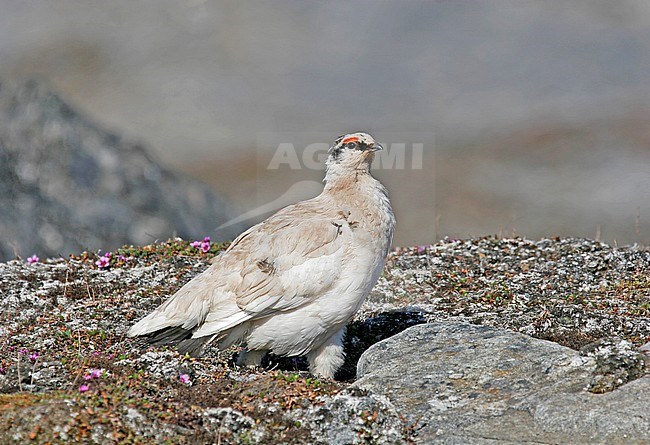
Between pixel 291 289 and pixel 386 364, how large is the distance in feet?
3.40

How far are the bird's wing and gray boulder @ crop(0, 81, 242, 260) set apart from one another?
7588mm

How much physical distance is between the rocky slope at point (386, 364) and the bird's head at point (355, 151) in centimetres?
169

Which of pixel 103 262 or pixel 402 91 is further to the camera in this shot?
pixel 402 91

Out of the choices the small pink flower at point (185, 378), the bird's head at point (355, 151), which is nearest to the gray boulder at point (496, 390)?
the small pink flower at point (185, 378)

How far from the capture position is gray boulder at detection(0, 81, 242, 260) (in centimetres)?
1568

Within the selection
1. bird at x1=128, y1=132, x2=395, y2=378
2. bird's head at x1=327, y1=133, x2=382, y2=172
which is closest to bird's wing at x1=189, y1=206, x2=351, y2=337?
bird at x1=128, y1=132, x2=395, y2=378

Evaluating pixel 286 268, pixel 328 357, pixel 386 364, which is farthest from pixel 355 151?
pixel 386 364

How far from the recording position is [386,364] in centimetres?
771

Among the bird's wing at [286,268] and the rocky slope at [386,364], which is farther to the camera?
the bird's wing at [286,268]

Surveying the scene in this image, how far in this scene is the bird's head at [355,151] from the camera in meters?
8.73

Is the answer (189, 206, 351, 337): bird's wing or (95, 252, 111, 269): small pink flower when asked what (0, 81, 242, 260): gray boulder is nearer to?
(95, 252, 111, 269): small pink flower

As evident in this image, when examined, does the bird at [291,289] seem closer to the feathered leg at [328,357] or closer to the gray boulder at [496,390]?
the feathered leg at [328,357]

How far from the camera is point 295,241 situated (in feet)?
26.9

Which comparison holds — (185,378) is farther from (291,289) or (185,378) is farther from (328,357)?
(328,357)
